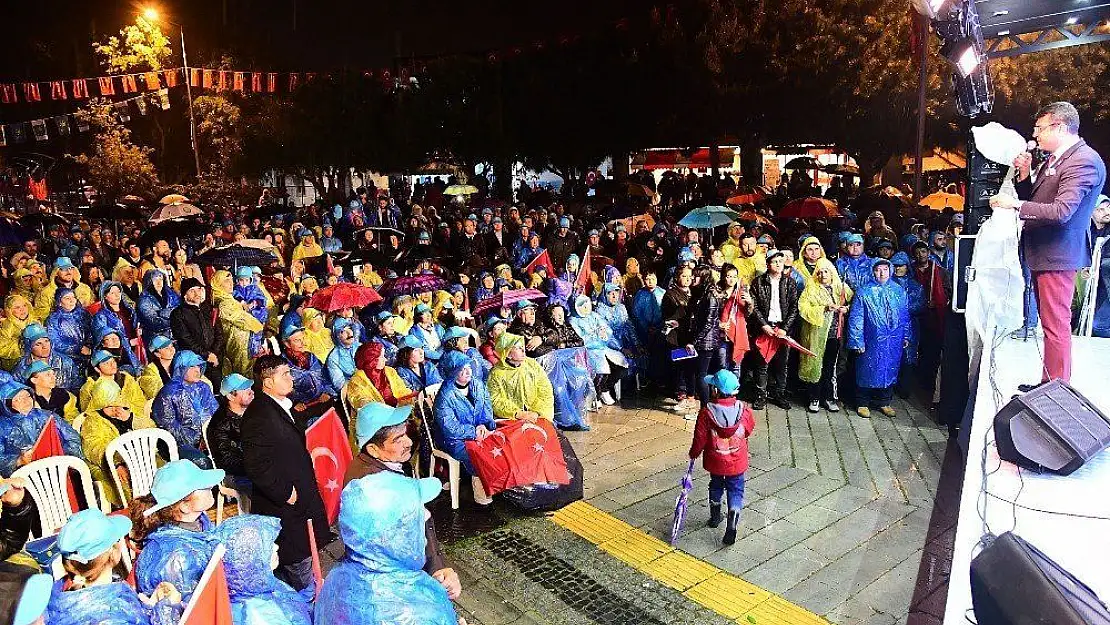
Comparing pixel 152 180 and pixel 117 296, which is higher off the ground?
pixel 152 180

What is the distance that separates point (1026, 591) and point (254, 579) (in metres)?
3.01

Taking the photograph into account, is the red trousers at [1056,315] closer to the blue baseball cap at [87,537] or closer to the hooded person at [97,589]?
the hooded person at [97,589]

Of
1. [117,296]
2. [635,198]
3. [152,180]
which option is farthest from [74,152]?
[117,296]

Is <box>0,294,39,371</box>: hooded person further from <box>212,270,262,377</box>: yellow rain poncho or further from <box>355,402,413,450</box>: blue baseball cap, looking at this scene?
<box>355,402,413,450</box>: blue baseball cap

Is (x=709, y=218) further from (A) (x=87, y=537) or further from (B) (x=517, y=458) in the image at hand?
(A) (x=87, y=537)

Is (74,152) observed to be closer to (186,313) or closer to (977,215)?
(186,313)

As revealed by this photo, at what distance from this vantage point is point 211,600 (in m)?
2.96

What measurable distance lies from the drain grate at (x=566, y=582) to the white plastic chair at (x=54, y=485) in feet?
9.57

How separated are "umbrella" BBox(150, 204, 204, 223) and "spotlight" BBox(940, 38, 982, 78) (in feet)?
41.7

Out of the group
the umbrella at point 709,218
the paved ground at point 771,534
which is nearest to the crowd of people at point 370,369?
the umbrella at point 709,218

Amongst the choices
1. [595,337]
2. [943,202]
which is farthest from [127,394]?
[943,202]

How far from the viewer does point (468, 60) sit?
29031 mm

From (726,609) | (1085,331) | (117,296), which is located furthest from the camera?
(117,296)

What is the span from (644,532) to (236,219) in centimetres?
1710
